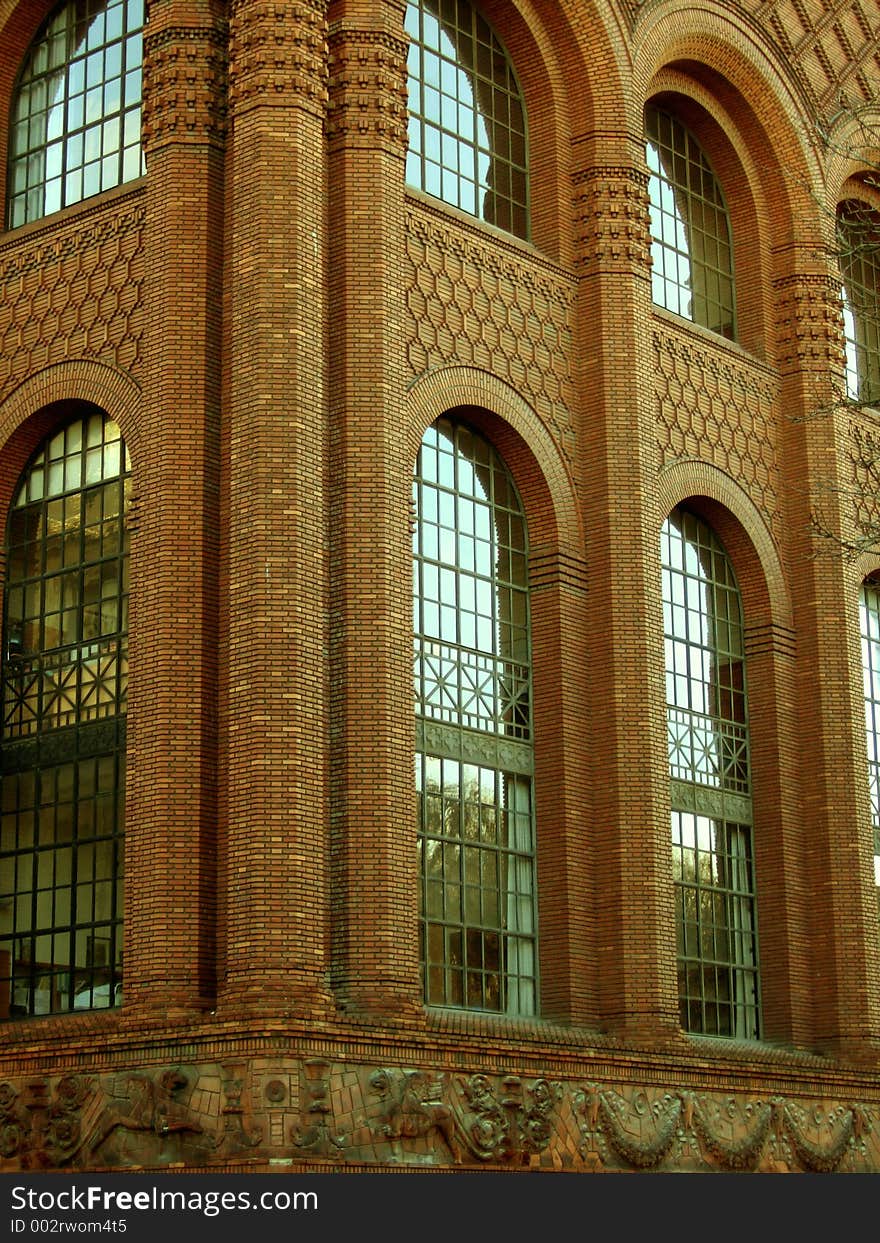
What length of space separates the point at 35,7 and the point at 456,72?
559 centimetres

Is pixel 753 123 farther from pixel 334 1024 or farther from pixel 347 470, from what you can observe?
pixel 334 1024

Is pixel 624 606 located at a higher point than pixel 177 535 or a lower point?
higher

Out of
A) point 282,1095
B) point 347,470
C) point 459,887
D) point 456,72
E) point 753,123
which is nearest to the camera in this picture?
point 282,1095

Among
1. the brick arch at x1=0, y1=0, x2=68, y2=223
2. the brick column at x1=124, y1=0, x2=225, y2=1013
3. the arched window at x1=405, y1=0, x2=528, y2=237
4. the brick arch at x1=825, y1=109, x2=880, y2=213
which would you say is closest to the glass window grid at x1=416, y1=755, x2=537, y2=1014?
the brick column at x1=124, y1=0, x2=225, y2=1013

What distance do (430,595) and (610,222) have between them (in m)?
6.24

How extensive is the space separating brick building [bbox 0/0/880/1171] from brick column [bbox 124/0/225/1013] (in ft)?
0.18

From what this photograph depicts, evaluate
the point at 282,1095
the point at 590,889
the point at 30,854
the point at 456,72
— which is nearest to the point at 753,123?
the point at 456,72

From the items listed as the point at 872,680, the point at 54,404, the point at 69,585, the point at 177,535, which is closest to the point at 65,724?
the point at 69,585

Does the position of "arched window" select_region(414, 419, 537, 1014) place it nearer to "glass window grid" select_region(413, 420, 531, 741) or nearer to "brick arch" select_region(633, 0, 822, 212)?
"glass window grid" select_region(413, 420, 531, 741)

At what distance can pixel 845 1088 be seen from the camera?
26.3m

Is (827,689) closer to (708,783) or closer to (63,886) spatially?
(708,783)

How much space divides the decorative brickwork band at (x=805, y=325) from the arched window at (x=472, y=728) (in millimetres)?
6699

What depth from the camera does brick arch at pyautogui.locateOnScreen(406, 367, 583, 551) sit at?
24422 millimetres

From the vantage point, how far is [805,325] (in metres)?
30.1
